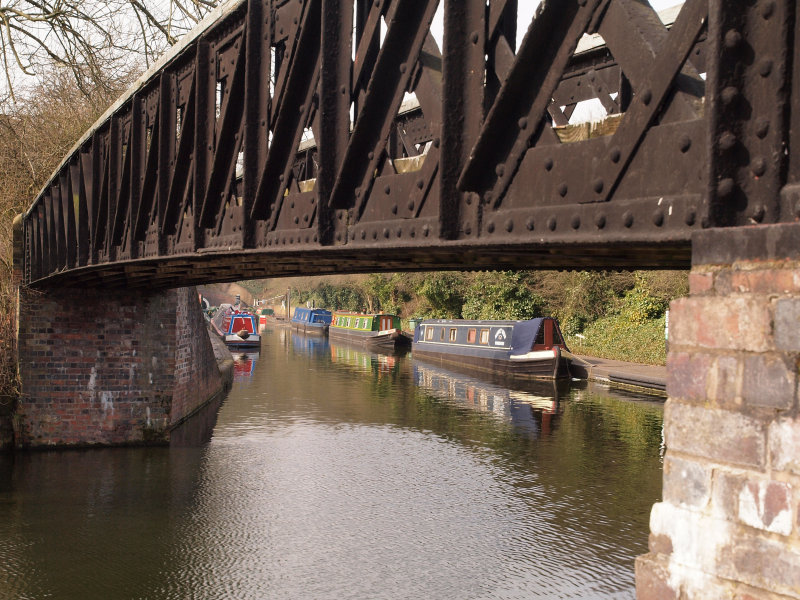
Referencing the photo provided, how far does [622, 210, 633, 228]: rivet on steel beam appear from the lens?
2947mm

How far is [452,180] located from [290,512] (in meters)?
8.15

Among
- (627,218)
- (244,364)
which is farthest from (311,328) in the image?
(627,218)

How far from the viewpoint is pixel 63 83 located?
17828 mm

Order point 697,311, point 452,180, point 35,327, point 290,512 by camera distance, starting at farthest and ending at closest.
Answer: point 35,327
point 290,512
point 452,180
point 697,311

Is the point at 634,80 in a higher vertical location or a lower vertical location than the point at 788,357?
higher

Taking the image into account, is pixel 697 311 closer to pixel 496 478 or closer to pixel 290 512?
pixel 290 512

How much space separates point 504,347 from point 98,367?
15.6 metres

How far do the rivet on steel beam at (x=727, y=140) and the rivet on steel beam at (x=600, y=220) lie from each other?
0.56 metres

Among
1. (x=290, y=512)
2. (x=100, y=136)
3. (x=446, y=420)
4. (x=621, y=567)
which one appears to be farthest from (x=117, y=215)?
(x=446, y=420)

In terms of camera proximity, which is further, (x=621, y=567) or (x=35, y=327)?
(x=35, y=327)

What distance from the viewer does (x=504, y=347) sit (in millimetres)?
26812

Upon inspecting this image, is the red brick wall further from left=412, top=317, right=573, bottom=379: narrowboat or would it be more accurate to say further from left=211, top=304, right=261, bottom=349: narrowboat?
left=211, top=304, right=261, bottom=349: narrowboat

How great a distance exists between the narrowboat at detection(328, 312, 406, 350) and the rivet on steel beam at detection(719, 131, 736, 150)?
1370 inches

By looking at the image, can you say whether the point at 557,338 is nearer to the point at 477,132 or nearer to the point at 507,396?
the point at 507,396
